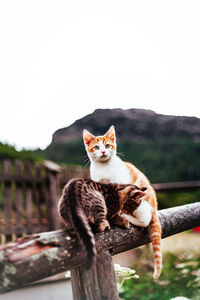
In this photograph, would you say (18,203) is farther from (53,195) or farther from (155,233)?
(155,233)

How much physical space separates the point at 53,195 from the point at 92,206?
6.19 ft

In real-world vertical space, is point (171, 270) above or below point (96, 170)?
below

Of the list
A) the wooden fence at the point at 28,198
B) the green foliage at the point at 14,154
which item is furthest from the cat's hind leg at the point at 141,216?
the green foliage at the point at 14,154

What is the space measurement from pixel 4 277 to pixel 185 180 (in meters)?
1.93

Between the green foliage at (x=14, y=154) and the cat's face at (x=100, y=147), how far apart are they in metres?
1.85

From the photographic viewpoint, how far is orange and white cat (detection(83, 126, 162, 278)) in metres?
1.14

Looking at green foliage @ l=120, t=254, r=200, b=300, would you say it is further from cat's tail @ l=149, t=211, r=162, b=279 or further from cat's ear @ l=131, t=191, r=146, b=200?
cat's ear @ l=131, t=191, r=146, b=200

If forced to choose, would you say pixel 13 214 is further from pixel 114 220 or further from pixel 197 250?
pixel 114 220

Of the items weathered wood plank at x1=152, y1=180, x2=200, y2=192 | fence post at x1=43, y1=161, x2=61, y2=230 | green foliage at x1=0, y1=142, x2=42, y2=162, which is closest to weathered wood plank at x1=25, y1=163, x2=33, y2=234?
fence post at x1=43, y1=161, x2=61, y2=230

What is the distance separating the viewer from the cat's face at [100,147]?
3.81ft

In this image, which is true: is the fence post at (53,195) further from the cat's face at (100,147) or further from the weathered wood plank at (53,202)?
the cat's face at (100,147)

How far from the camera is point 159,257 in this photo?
117 cm

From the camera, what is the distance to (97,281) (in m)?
1.00

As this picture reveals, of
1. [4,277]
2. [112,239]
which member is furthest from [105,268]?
[4,277]
